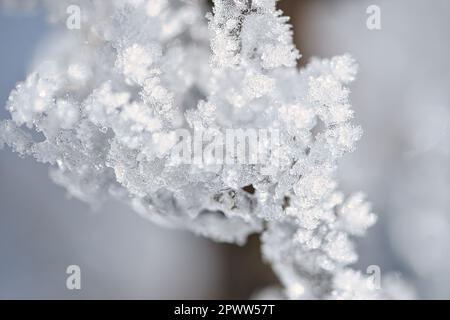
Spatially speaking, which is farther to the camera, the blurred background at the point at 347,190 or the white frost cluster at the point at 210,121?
the blurred background at the point at 347,190

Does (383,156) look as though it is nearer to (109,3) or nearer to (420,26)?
(420,26)

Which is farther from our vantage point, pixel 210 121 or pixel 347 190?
pixel 347 190

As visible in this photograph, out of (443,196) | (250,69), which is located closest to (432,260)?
(443,196)

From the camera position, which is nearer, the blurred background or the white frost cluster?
the white frost cluster
